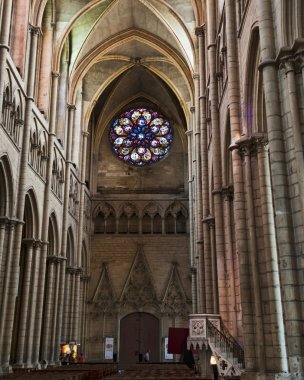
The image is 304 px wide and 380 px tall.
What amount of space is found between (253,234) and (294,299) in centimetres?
339

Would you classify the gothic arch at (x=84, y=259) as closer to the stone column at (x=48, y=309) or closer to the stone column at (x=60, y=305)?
the stone column at (x=60, y=305)

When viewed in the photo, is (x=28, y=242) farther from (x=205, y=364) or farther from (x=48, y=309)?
(x=205, y=364)

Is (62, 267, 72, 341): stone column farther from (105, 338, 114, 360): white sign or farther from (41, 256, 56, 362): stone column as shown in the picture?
(105, 338, 114, 360): white sign

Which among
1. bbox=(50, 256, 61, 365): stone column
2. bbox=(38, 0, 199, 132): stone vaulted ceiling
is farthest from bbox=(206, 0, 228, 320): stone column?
bbox=(50, 256, 61, 365): stone column

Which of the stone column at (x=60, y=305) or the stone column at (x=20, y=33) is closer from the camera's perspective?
the stone column at (x=20, y=33)

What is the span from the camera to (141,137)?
123 ft

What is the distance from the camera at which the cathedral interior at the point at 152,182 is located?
1009cm

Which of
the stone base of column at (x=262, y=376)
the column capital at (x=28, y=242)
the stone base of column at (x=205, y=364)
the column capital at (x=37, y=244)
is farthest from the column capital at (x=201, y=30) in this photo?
the stone base of column at (x=262, y=376)

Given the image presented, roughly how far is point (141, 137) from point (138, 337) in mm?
14491

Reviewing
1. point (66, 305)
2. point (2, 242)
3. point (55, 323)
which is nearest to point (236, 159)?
point (2, 242)

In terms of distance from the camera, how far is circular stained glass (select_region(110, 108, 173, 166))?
3672 cm

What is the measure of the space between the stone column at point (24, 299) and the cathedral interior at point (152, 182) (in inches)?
3.6

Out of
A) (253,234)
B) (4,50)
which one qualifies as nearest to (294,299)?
(253,234)

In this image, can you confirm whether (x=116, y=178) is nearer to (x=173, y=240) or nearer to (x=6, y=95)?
(x=173, y=240)
